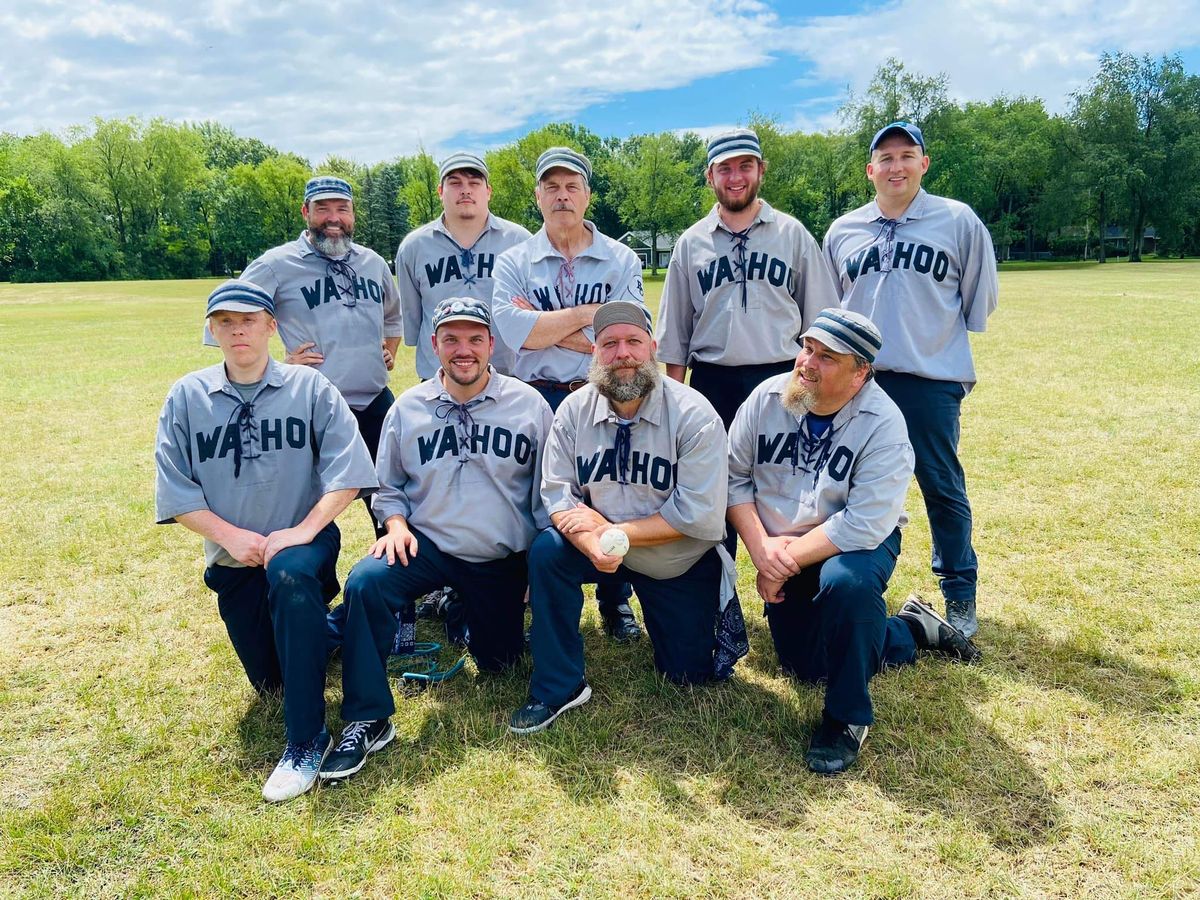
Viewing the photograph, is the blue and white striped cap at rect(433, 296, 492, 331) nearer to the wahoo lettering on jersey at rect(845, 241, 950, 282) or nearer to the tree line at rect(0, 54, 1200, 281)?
the wahoo lettering on jersey at rect(845, 241, 950, 282)

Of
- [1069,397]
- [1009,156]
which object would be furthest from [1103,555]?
[1009,156]

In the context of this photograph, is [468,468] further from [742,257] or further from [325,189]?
[325,189]

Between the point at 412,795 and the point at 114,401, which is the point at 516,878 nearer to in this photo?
the point at 412,795

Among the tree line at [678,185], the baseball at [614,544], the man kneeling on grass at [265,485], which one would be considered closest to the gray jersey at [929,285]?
the baseball at [614,544]

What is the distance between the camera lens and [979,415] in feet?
31.4

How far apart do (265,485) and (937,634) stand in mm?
3611

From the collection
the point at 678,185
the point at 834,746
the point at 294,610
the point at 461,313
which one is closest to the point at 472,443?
the point at 461,313

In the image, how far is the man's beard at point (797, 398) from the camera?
3.63 metres

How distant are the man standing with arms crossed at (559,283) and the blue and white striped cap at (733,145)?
0.71 metres

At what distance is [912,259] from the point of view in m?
4.18

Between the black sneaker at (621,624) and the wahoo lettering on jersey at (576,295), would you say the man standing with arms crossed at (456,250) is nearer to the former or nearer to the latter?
the wahoo lettering on jersey at (576,295)

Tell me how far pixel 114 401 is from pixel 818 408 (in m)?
11.8

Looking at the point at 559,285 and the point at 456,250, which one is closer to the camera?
the point at 559,285

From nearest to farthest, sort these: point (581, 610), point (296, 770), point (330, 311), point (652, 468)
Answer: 1. point (296, 770)
2. point (652, 468)
3. point (581, 610)
4. point (330, 311)
